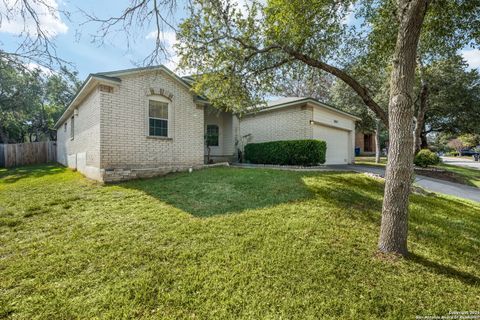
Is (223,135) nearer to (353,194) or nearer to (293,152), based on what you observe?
(293,152)

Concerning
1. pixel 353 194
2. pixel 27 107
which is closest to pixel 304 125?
pixel 353 194

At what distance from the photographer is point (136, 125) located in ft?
27.3

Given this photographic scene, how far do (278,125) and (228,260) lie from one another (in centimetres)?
1014

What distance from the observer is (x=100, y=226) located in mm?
4188

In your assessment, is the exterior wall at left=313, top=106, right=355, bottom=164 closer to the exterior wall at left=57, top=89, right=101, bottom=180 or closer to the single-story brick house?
the single-story brick house

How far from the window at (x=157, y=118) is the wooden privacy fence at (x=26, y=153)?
14.5 m

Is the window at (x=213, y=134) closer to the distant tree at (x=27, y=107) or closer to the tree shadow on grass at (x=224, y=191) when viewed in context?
the tree shadow on grass at (x=224, y=191)

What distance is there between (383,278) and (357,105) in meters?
18.3

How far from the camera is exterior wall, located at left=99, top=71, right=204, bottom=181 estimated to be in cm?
777

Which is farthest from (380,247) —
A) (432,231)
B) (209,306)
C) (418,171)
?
(418,171)

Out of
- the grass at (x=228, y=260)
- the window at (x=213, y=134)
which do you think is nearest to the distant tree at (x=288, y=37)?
the grass at (x=228, y=260)

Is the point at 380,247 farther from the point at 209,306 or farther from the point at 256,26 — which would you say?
the point at 256,26

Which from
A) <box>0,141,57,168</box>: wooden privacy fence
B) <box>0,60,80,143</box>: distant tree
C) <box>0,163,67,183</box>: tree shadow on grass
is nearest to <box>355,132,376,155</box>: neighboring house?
<box>0,60,80,143</box>: distant tree

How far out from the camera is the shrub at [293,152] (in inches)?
400
